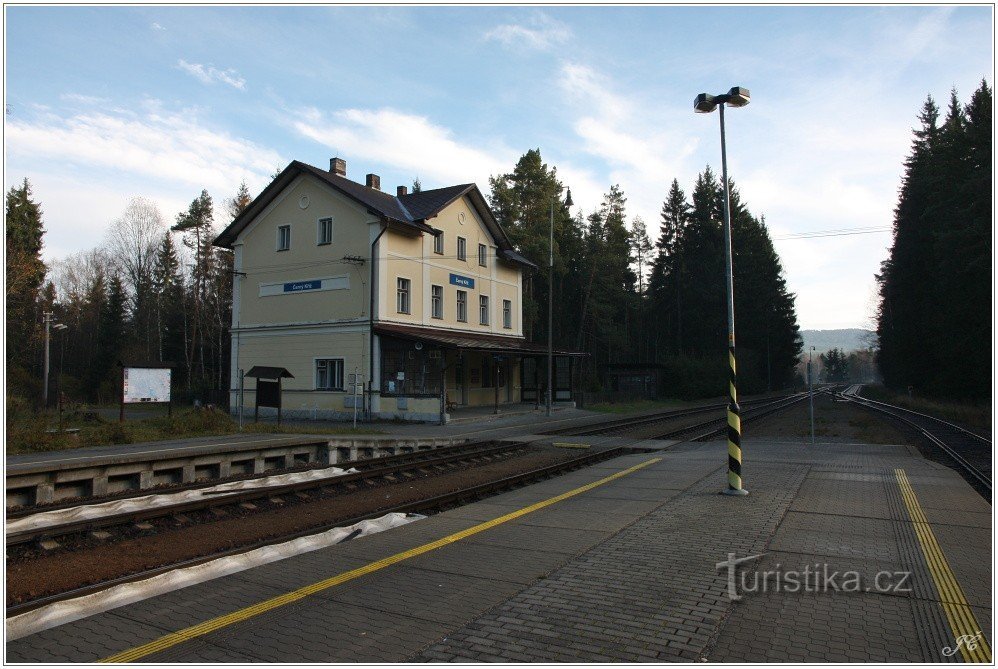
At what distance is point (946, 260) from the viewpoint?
116ft

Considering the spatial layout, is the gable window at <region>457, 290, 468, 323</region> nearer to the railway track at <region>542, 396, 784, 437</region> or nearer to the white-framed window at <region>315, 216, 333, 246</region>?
the white-framed window at <region>315, 216, 333, 246</region>

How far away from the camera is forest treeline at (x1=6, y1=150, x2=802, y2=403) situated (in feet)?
164

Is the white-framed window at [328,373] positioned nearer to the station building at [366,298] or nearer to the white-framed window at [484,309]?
the station building at [366,298]

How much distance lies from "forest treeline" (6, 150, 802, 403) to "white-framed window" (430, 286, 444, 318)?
1310 centimetres

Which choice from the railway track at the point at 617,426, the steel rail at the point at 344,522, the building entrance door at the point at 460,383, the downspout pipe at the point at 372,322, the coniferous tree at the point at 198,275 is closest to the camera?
the steel rail at the point at 344,522

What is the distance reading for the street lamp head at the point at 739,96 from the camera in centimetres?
1055

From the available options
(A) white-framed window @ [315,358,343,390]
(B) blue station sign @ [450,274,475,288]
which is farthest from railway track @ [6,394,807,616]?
(B) blue station sign @ [450,274,475,288]

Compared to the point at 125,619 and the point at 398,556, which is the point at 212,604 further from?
the point at 398,556

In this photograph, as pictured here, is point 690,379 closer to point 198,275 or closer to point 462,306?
point 462,306

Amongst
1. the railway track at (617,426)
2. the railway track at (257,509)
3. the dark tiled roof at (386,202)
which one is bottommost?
the railway track at (617,426)

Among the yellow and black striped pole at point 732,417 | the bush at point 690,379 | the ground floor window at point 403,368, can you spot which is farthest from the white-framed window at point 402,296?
the bush at point 690,379

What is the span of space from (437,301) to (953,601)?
94.3 ft

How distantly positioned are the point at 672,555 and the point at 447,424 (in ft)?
65.0

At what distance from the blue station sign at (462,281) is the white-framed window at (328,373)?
7.12 m
